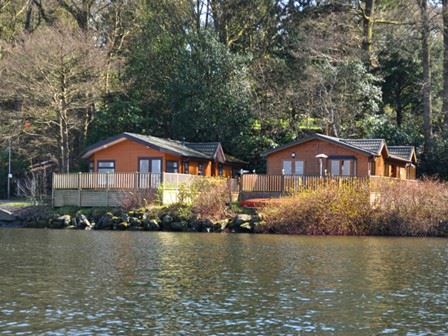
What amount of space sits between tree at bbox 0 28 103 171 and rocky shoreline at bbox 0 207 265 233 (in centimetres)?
881

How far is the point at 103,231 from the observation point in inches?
1665

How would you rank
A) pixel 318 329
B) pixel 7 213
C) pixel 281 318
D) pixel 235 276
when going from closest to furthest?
1. pixel 318 329
2. pixel 281 318
3. pixel 235 276
4. pixel 7 213

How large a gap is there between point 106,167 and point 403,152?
21.7 meters

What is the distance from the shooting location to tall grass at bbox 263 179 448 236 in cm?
4016

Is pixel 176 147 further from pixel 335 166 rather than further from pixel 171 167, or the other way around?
pixel 335 166

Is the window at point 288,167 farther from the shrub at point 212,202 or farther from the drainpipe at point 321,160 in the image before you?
the shrub at point 212,202

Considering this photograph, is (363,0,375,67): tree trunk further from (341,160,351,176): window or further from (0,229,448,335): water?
(0,229,448,335): water

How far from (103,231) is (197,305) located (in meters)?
24.9

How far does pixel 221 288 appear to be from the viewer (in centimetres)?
2072

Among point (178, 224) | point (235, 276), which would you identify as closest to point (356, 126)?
point (178, 224)

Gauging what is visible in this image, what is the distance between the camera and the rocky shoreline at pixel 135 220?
139 ft

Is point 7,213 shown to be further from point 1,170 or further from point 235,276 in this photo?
point 235,276

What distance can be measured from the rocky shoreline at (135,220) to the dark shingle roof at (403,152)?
15.1 meters

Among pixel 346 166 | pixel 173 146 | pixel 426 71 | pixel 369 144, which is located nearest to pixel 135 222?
pixel 173 146
